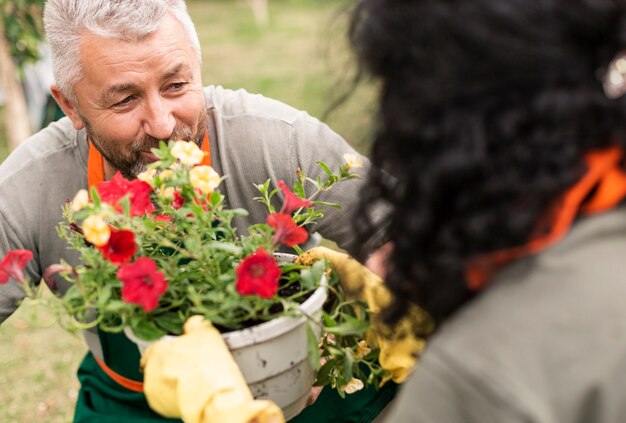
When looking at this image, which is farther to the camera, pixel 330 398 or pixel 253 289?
pixel 330 398

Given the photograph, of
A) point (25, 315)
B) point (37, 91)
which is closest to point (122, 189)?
point (25, 315)

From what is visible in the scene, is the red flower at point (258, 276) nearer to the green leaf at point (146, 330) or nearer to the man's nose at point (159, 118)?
the green leaf at point (146, 330)

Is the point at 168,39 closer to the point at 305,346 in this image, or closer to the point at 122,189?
the point at 122,189

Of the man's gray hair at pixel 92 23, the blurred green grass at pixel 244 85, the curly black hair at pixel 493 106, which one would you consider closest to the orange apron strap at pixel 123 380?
the blurred green grass at pixel 244 85

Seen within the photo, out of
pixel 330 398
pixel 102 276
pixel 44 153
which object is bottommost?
pixel 330 398

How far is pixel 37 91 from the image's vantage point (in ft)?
20.6

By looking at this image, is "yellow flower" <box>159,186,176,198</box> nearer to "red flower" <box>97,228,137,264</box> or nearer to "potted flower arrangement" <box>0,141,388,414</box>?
"potted flower arrangement" <box>0,141,388,414</box>

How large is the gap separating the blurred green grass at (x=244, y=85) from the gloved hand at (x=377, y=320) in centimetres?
25

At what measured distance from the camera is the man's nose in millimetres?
1814

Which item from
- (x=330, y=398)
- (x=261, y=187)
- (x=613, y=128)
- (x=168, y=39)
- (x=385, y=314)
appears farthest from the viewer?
(x=168, y=39)

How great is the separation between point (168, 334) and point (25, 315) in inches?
104

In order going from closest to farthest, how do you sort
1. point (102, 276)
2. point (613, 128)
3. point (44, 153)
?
1. point (613, 128)
2. point (102, 276)
3. point (44, 153)

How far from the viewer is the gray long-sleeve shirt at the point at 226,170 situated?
198 cm

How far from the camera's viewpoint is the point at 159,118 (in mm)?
1812
